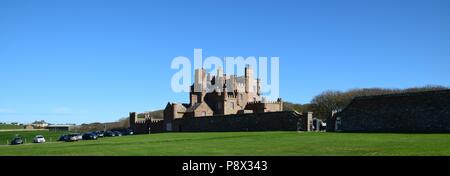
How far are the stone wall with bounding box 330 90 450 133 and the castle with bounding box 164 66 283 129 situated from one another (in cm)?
3768

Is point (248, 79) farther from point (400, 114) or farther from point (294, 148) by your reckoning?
point (294, 148)

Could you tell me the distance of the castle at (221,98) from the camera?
94.8 metres

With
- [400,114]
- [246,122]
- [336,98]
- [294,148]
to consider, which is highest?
[336,98]

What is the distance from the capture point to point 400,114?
4903 cm

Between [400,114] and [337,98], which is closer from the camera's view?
[400,114]

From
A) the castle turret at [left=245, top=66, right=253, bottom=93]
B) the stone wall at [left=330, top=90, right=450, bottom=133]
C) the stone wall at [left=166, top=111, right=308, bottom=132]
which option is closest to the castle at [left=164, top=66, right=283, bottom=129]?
the castle turret at [left=245, top=66, right=253, bottom=93]

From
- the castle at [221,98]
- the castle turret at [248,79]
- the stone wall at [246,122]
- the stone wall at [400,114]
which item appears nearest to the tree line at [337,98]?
the castle at [221,98]

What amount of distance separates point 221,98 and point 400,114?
49.3 m

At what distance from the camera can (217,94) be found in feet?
321

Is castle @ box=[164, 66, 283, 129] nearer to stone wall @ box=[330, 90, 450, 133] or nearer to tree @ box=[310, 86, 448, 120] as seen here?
tree @ box=[310, 86, 448, 120]

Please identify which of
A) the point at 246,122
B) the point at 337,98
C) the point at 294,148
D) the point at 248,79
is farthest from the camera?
the point at 248,79

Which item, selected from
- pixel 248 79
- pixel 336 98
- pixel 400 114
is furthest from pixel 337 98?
pixel 400 114
